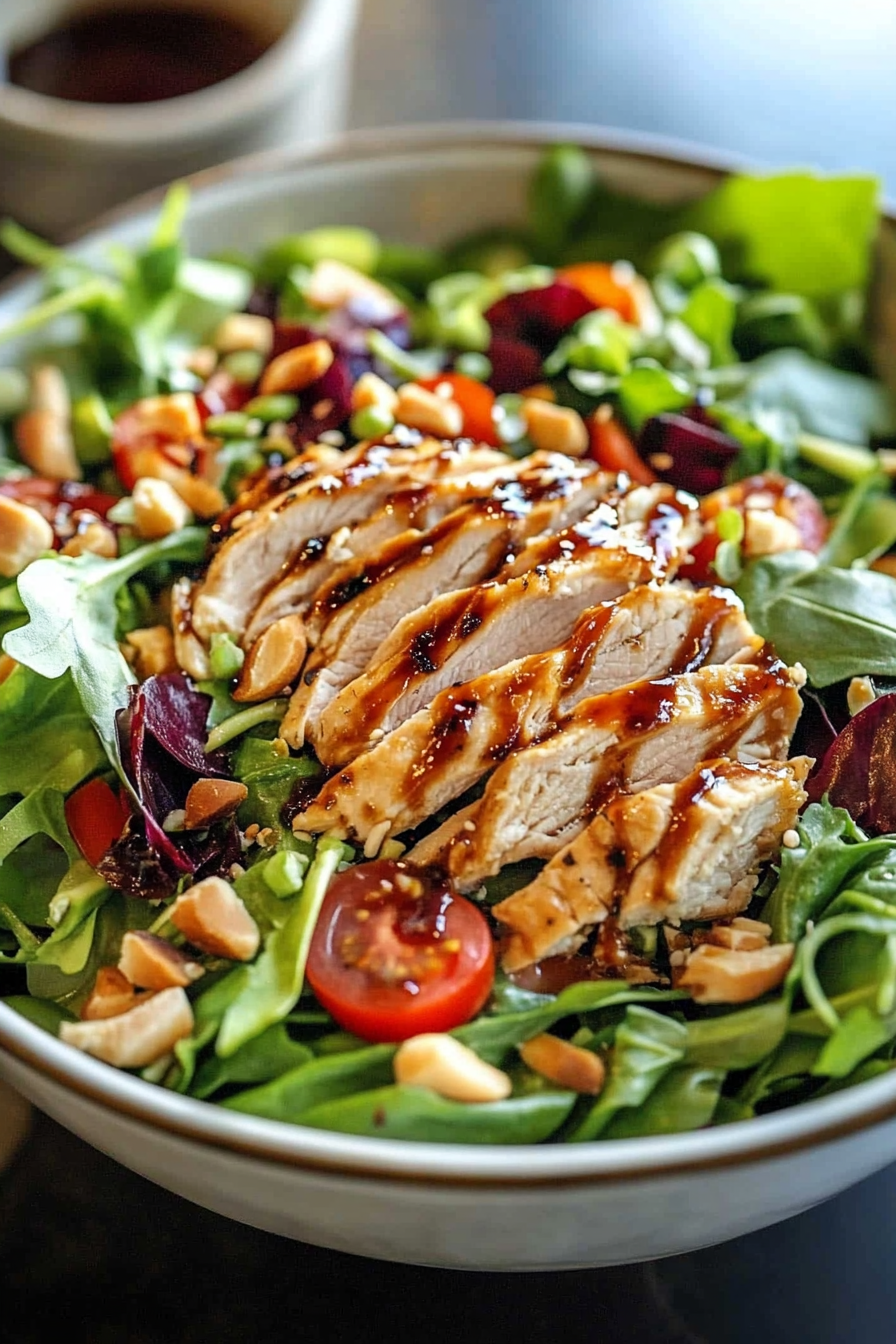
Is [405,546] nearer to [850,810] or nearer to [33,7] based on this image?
[850,810]

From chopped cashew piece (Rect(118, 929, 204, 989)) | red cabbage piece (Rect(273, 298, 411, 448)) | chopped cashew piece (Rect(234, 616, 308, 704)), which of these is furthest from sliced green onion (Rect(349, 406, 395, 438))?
chopped cashew piece (Rect(118, 929, 204, 989))

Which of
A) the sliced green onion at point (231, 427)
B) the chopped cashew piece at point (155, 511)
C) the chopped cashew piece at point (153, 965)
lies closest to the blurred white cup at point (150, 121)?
the sliced green onion at point (231, 427)

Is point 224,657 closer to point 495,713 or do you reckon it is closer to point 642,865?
point 495,713

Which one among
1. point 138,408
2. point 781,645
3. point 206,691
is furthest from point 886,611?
point 138,408

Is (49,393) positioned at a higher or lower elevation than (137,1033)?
higher

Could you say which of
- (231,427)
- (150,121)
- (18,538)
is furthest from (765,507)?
(150,121)

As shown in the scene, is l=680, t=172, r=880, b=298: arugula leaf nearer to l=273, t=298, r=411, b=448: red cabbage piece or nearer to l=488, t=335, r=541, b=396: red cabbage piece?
l=488, t=335, r=541, b=396: red cabbage piece

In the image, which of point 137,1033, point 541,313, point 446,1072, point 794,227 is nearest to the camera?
point 446,1072
